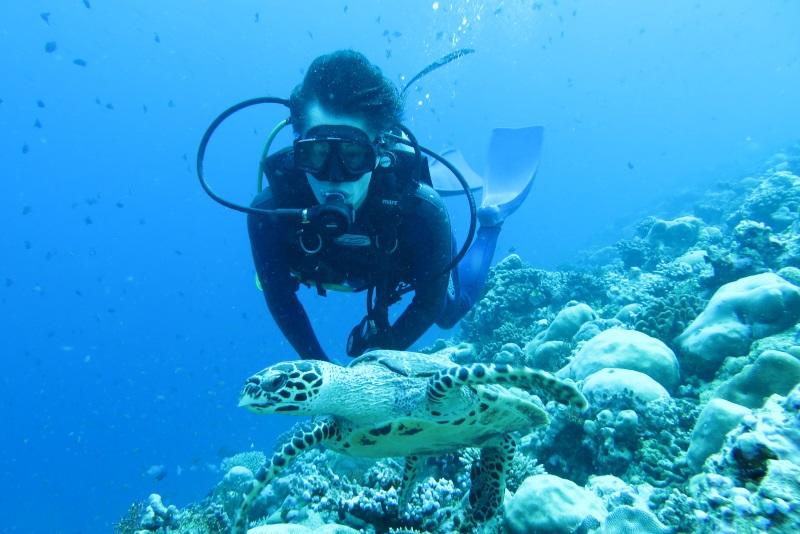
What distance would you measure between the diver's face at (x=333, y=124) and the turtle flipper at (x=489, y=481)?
93.0 inches

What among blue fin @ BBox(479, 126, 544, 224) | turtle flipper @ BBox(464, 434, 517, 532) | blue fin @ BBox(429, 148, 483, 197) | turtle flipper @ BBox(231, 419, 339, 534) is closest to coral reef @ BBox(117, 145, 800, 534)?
turtle flipper @ BBox(464, 434, 517, 532)

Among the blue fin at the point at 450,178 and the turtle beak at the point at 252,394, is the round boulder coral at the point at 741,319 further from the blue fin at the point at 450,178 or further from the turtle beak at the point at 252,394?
the turtle beak at the point at 252,394

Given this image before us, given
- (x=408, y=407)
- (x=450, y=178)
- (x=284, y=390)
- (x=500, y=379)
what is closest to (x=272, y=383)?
(x=284, y=390)

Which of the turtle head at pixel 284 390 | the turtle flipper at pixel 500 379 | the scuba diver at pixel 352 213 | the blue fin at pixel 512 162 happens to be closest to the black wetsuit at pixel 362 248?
the scuba diver at pixel 352 213

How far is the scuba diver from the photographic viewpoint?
156 inches

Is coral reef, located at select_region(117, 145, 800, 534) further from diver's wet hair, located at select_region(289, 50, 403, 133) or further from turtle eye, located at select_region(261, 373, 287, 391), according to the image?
diver's wet hair, located at select_region(289, 50, 403, 133)

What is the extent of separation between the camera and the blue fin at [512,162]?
31.9 feet

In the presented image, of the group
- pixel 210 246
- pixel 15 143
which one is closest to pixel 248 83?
pixel 210 246

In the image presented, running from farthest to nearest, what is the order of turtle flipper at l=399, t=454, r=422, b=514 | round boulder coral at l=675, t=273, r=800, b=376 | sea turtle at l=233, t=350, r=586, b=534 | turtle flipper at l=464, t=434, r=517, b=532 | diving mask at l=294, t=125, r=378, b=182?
round boulder coral at l=675, t=273, r=800, b=376 < diving mask at l=294, t=125, r=378, b=182 < turtle flipper at l=399, t=454, r=422, b=514 < turtle flipper at l=464, t=434, r=517, b=532 < sea turtle at l=233, t=350, r=586, b=534

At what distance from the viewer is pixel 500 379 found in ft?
7.89

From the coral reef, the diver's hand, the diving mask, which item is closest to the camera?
the coral reef

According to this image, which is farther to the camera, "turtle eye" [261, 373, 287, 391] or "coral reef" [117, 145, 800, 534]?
"turtle eye" [261, 373, 287, 391]

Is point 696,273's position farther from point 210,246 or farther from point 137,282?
point 210,246

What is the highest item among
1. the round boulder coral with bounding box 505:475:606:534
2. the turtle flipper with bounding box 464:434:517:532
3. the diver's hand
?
the diver's hand
